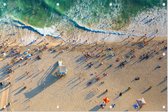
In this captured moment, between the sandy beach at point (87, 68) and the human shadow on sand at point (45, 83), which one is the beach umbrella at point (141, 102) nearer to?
the sandy beach at point (87, 68)

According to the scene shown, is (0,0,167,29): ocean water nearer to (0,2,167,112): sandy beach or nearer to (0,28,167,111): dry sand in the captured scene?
(0,2,167,112): sandy beach

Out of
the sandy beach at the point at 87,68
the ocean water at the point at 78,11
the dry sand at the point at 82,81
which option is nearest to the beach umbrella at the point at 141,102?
the sandy beach at the point at 87,68

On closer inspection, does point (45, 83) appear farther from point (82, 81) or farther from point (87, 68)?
point (87, 68)

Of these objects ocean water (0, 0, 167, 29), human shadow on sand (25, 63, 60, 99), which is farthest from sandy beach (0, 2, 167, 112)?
ocean water (0, 0, 167, 29)

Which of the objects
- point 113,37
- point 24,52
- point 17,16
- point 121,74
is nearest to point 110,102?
point 121,74

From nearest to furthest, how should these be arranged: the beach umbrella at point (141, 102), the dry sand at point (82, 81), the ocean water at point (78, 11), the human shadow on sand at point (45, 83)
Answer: the beach umbrella at point (141, 102), the dry sand at point (82, 81), the human shadow on sand at point (45, 83), the ocean water at point (78, 11)

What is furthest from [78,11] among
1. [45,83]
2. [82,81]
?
[45,83]
